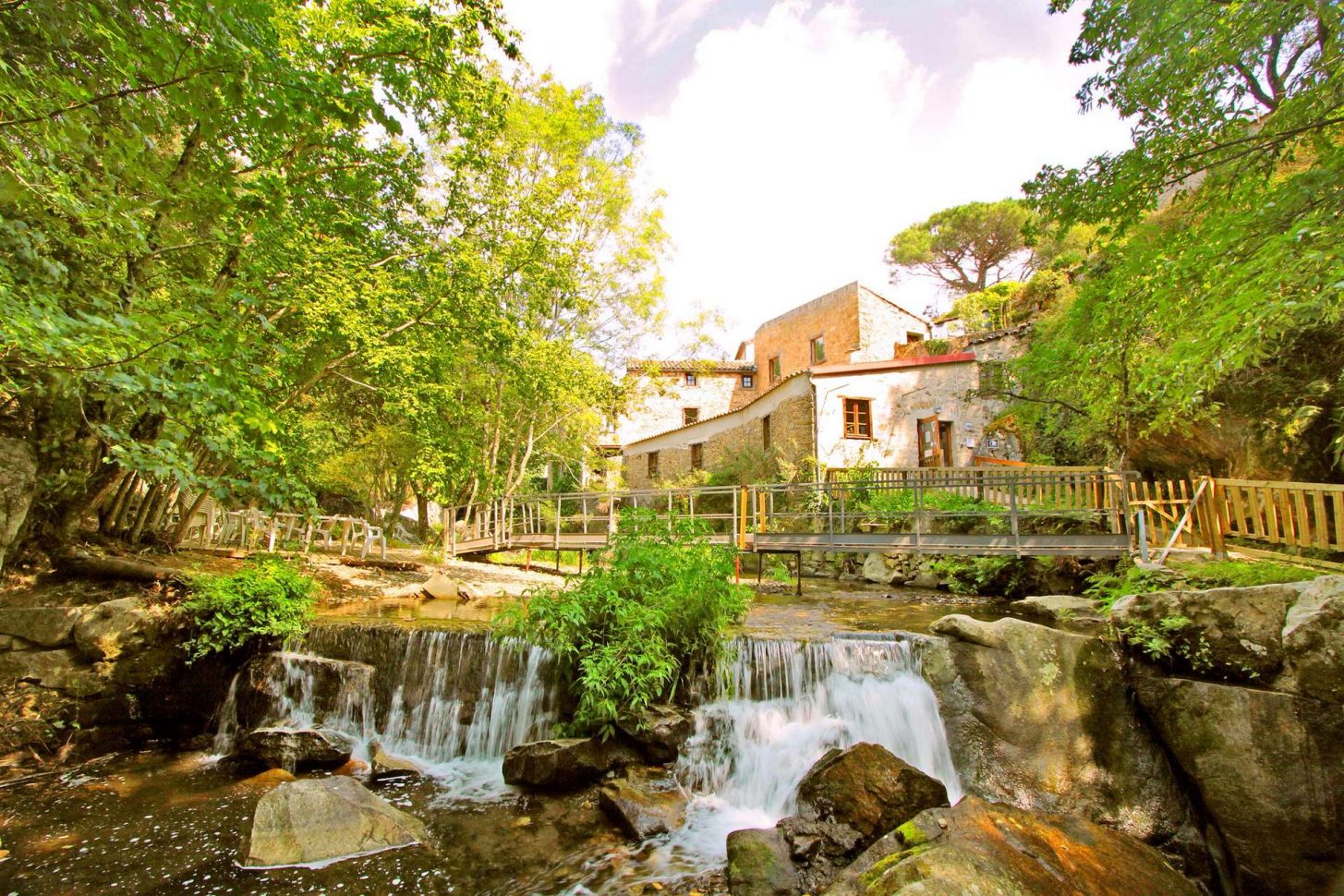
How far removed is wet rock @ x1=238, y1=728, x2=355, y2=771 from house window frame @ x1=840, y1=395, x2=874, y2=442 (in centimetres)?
1765

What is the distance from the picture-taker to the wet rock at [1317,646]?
4.44 metres

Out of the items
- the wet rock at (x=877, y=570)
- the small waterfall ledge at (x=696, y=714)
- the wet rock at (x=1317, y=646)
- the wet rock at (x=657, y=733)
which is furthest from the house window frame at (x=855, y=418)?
the wet rock at (x=657, y=733)

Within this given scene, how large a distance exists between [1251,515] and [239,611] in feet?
46.9

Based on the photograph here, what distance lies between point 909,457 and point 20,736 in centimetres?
2131

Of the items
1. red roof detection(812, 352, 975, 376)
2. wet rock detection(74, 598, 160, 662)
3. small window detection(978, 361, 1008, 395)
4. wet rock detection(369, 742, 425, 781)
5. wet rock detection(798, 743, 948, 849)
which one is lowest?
wet rock detection(369, 742, 425, 781)

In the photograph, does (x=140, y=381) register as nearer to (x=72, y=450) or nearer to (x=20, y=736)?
(x=72, y=450)

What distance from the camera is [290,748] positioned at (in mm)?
6109

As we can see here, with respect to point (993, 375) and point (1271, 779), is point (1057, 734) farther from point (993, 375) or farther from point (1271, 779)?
point (993, 375)

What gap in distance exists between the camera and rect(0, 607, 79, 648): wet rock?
6602mm

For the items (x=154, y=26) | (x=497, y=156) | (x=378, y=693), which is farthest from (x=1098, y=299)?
(x=497, y=156)

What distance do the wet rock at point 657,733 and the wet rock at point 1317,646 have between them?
496 centimetres

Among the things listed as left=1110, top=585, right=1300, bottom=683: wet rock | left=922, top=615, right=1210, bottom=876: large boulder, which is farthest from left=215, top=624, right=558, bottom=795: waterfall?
left=1110, top=585, right=1300, bottom=683: wet rock

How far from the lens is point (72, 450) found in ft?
21.3

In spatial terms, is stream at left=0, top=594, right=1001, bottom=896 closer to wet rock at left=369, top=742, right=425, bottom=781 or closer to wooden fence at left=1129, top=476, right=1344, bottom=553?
wet rock at left=369, top=742, right=425, bottom=781
